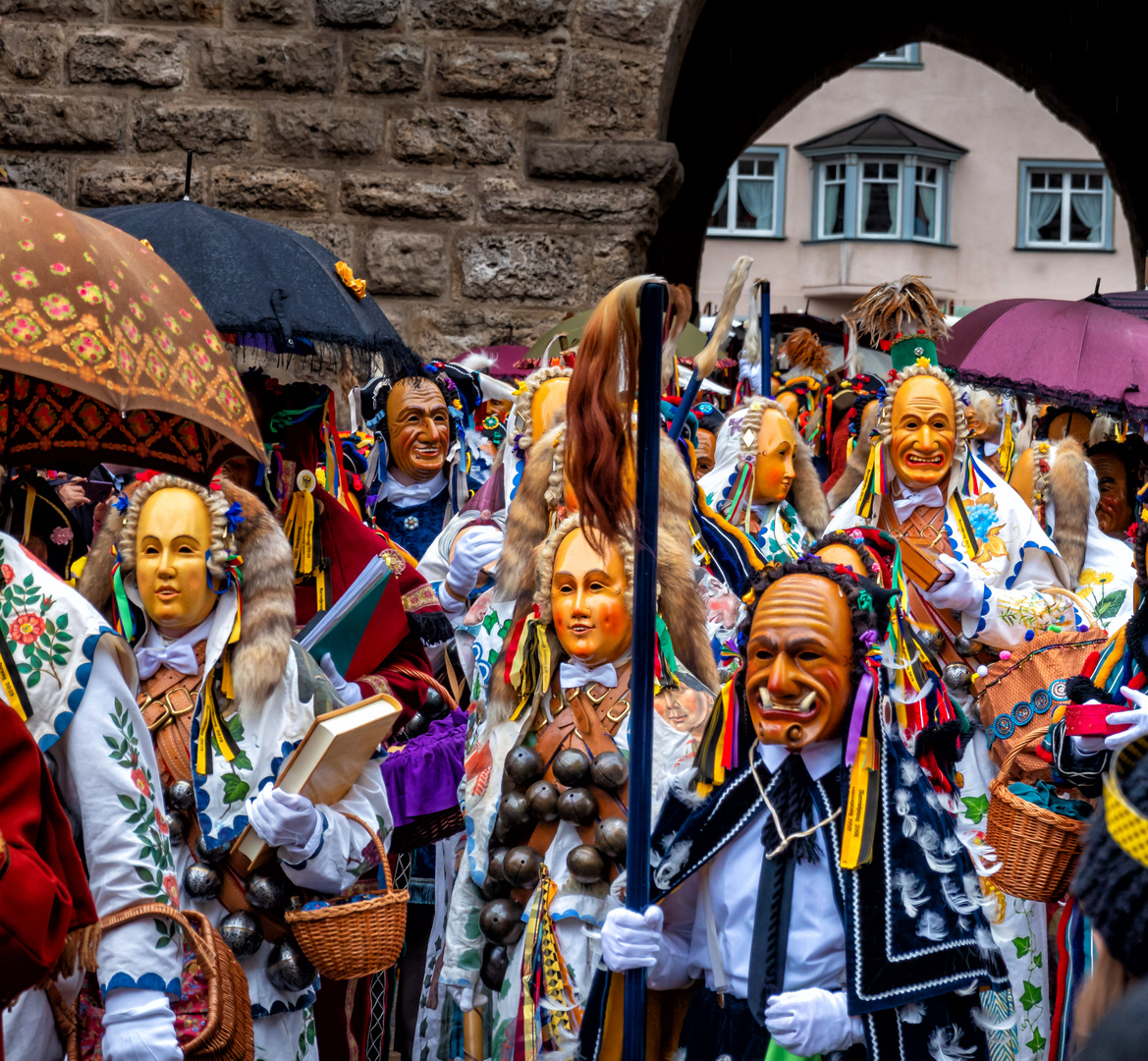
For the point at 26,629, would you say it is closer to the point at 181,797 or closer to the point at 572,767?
the point at 181,797

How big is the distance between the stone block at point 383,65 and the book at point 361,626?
188 inches

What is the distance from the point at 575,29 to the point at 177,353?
6072 mm

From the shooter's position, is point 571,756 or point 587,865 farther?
point 571,756

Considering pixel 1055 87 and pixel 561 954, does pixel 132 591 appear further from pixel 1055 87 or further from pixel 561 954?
pixel 1055 87

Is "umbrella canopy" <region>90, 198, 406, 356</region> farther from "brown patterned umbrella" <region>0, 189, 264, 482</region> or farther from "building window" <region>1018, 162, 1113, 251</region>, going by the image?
"building window" <region>1018, 162, 1113, 251</region>

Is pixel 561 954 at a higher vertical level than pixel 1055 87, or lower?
lower

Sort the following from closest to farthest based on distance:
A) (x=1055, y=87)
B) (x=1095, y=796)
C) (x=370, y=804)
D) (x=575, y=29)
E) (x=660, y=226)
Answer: (x=1095, y=796), (x=370, y=804), (x=575, y=29), (x=1055, y=87), (x=660, y=226)

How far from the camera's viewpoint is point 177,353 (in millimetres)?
3365

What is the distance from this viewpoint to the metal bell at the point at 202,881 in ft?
13.4

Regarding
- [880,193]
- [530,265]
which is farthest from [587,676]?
[880,193]

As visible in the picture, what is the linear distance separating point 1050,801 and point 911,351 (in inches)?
129

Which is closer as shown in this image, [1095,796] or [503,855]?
[1095,796]

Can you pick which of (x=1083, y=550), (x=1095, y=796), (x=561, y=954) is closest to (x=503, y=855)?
(x=561, y=954)

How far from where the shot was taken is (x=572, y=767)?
4.18 m
